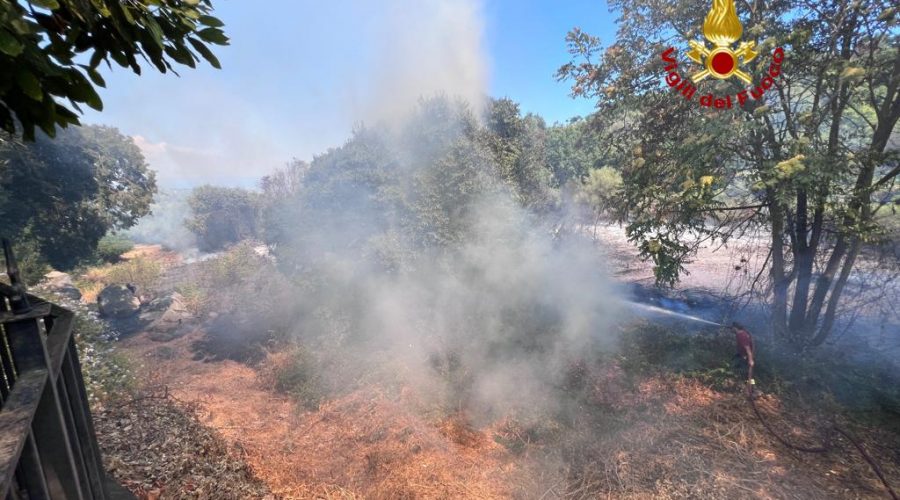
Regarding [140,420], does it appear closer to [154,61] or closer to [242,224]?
[154,61]

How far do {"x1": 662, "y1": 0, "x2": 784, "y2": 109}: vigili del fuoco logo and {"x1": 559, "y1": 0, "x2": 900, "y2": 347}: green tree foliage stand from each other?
0.11 metres

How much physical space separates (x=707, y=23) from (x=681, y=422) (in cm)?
512

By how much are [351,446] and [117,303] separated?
9.89 metres

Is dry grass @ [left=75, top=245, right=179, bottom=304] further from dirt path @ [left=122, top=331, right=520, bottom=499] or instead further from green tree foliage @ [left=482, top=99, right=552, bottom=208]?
green tree foliage @ [left=482, top=99, right=552, bottom=208]

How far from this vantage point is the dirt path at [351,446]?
13.7 feet

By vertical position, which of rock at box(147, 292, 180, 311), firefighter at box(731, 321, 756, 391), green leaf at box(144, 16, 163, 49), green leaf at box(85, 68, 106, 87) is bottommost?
firefighter at box(731, 321, 756, 391)

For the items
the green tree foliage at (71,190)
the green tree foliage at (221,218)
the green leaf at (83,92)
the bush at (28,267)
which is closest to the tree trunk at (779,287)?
the green leaf at (83,92)

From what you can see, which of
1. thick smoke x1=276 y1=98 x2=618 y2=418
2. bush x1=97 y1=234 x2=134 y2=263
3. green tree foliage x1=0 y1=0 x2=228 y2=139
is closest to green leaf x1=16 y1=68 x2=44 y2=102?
green tree foliage x1=0 y1=0 x2=228 y2=139

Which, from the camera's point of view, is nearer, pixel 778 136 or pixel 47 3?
pixel 47 3

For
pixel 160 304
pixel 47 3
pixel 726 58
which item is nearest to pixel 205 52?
pixel 47 3

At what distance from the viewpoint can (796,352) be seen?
5.97m

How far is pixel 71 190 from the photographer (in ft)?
38.4

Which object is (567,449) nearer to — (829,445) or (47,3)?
(829,445)

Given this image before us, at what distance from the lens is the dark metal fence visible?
96 centimetres
